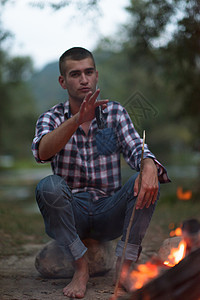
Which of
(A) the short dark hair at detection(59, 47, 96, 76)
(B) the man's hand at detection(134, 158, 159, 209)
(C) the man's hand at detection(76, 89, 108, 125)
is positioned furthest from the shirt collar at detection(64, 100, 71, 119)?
(B) the man's hand at detection(134, 158, 159, 209)

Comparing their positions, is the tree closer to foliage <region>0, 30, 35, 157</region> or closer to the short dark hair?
foliage <region>0, 30, 35, 157</region>

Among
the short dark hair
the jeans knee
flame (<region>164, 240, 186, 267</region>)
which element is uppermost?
the short dark hair

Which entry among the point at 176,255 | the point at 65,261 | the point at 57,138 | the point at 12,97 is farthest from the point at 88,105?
the point at 12,97

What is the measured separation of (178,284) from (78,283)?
97cm

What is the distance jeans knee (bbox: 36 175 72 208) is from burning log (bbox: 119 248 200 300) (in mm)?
864

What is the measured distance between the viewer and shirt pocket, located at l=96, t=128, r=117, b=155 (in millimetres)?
2787

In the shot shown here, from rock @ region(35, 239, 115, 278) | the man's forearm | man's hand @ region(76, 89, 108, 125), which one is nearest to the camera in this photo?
man's hand @ region(76, 89, 108, 125)

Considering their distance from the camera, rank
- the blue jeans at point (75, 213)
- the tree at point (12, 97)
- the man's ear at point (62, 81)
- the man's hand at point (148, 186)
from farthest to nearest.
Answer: the tree at point (12, 97) → the man's ear at point (62, 81) → the blue jeans at point (75, 213) → the man's hand at point (148, 186)

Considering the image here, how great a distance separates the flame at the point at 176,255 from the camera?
2455 mm

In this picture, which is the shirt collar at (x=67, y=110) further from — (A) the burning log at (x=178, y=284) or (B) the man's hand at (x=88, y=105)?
(A) the burning log at (x=178, y=284)

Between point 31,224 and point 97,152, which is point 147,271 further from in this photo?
point 31,224

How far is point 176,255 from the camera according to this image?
8.63ft

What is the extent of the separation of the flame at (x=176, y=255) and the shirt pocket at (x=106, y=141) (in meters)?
0.85

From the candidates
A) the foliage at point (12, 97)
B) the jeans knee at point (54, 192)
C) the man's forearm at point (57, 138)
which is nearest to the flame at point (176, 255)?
the jeans knee at point (54, 192)
